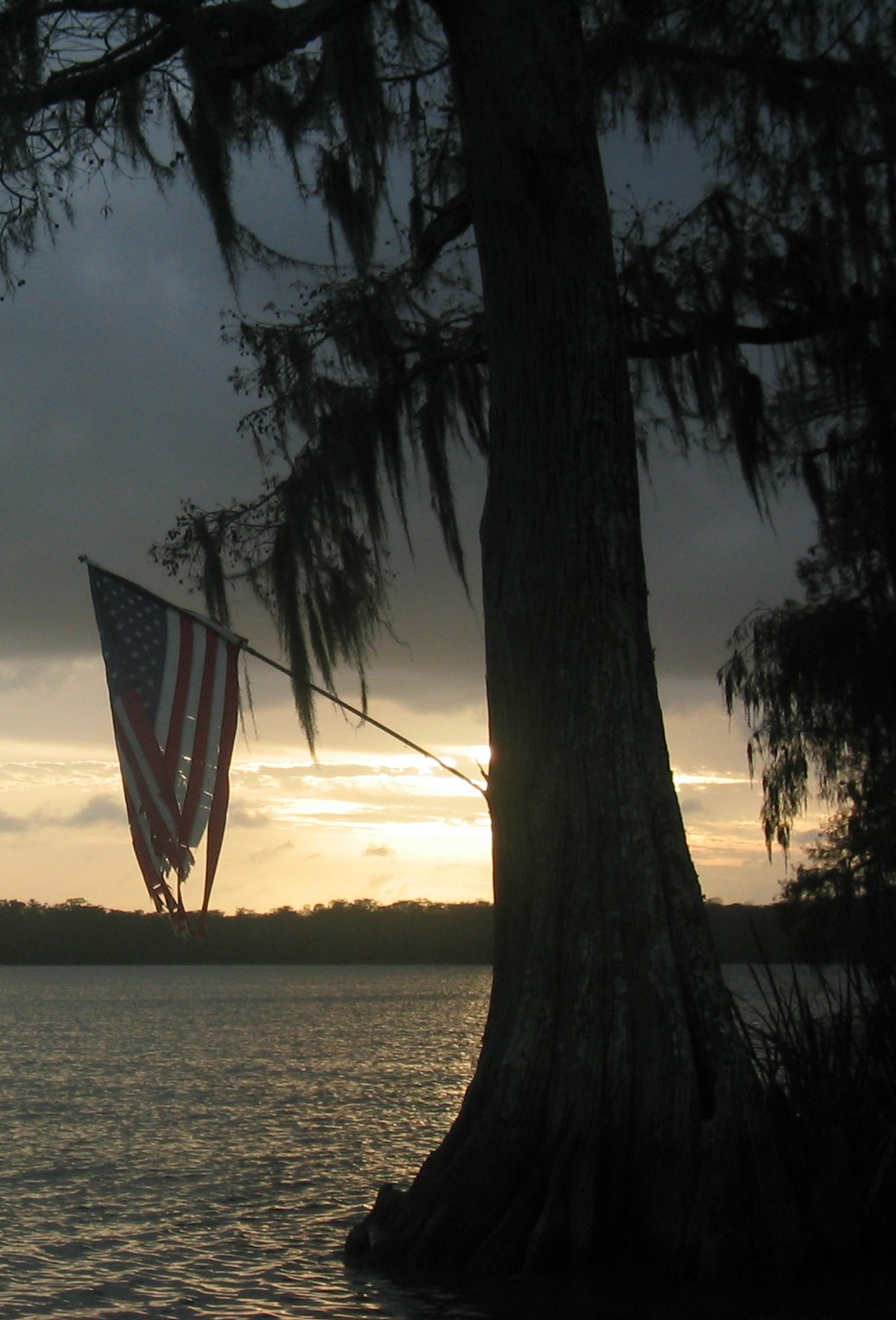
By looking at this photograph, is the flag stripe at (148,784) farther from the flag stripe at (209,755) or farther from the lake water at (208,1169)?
the lake water at (208,1169)

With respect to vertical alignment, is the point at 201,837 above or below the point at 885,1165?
above

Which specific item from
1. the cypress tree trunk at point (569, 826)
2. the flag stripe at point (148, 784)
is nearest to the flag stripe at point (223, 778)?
the flag stripe at point (148, 784)

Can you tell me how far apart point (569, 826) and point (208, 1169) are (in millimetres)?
7715

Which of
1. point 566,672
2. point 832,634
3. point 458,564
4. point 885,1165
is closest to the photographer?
point 885,1165

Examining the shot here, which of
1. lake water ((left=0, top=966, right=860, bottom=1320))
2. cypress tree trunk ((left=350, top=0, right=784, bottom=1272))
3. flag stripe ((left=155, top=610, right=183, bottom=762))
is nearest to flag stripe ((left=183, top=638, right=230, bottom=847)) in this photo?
flag stripe ((left=155, top=610, right=183, bottom=762))

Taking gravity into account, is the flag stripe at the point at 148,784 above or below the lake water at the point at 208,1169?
above

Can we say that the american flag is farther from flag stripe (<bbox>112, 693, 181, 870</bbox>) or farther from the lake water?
the lake water

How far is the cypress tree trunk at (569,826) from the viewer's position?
5738 millimetres

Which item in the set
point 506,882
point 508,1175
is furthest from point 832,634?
point 508,1175

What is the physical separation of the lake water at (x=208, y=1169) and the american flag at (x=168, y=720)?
1.77 metres

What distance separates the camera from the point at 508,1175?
5.94 m

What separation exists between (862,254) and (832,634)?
4630 millimetres

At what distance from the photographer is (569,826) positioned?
631 centimetres

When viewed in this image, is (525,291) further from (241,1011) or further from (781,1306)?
(241,1011)
